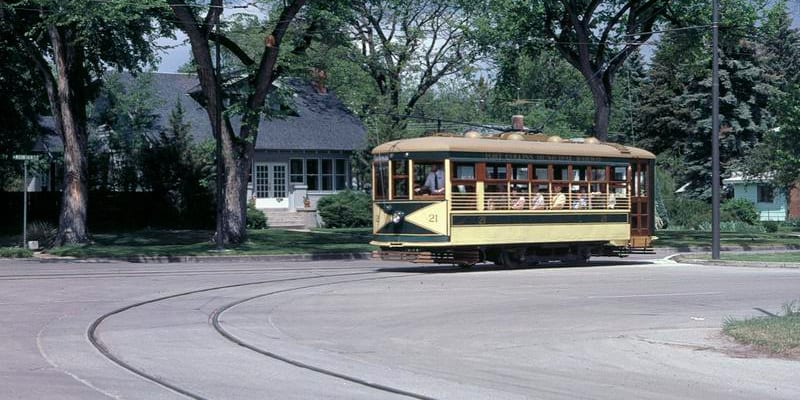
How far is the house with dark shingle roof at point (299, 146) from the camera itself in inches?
2156

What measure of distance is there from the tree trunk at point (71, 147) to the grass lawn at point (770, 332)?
2482 centimetres

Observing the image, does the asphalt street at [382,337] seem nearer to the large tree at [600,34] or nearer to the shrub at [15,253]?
the shrub at [15,253]

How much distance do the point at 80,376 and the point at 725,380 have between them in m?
6.34

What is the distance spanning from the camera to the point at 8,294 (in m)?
18.1

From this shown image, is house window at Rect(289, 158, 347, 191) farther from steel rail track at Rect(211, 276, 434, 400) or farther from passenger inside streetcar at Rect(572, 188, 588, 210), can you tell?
steel rail track at Rect(211, 276, 434, 400)

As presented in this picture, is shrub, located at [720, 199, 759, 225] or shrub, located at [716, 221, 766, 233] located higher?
shrub, located at [720, 199, 759, 225]

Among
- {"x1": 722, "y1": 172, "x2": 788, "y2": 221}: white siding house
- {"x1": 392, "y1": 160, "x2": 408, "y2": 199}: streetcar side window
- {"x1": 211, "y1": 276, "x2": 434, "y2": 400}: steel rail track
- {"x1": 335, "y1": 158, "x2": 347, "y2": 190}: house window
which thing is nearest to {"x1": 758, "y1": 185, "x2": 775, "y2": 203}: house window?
{"x1": 722, "y1": 172, "x2": 788, "y2": 221}: white siding house

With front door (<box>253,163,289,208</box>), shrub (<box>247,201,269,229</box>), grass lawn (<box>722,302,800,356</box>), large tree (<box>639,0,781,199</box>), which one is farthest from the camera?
large tree (<box>639,0,781,199</box>)

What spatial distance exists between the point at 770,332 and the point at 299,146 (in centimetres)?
4352

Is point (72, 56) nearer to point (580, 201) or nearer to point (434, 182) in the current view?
point (434, 182)

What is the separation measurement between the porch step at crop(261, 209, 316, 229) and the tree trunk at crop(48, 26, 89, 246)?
1745cm

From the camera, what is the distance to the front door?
5494cm

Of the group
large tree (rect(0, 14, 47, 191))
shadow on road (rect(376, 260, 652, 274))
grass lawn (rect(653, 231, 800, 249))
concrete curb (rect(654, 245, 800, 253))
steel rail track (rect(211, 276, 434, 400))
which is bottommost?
steel rail track (rect(211, 276, 434, 400))

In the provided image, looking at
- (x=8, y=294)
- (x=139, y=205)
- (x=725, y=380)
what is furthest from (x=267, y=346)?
(x=139, y=205)
